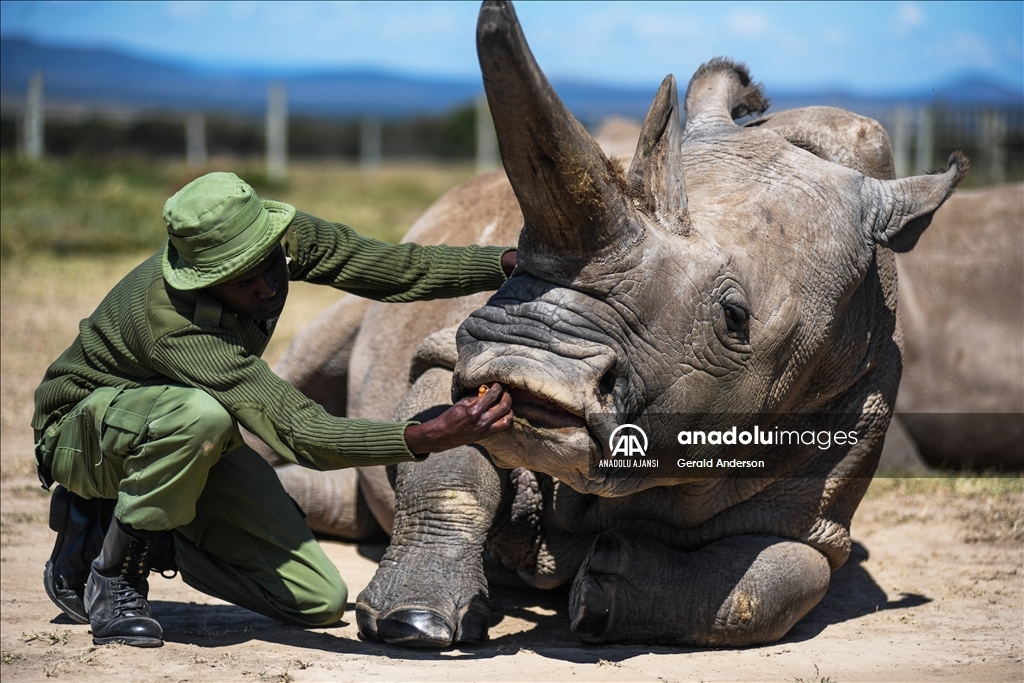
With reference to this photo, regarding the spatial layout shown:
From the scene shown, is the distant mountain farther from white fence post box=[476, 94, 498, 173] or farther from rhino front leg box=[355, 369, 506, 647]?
rhino front leg box=[355, 369, 506, 647]

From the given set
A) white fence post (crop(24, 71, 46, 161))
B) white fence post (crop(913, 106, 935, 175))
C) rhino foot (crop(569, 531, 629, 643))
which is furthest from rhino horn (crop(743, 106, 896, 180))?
white fence post (crop(24, 71, 46, 161))

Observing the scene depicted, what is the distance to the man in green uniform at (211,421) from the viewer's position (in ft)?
11.5

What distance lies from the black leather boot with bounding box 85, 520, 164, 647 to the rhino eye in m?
1.89

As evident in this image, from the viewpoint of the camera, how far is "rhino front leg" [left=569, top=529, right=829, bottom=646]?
149 inches

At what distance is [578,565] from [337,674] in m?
1.12

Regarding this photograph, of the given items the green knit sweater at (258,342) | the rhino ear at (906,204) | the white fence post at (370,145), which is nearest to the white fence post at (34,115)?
the white fence post at (370,145)

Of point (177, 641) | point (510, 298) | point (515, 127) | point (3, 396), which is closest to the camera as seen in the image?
point (515, 127)

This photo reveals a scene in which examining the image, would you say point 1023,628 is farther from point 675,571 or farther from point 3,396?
point 3,396

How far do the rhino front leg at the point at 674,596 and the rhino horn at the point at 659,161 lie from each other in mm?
1135

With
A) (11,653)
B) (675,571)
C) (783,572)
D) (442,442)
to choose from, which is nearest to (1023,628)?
(783,572)

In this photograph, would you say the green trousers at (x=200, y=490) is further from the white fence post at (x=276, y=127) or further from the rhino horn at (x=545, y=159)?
the white fence post at (x=276, y=127)

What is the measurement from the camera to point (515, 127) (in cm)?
290

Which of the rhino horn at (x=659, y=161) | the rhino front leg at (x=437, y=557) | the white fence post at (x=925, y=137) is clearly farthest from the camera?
the white fence post at (x=925, y=137)

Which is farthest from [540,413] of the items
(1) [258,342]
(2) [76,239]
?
(2) [76,239]
